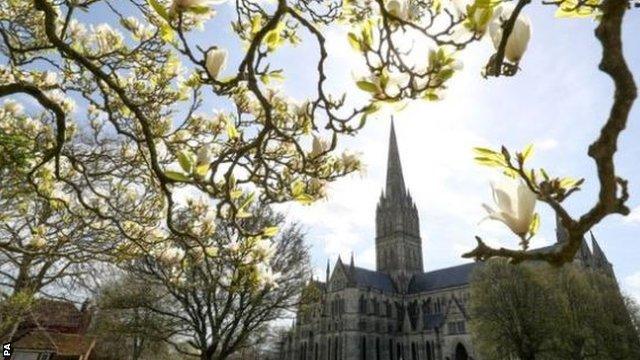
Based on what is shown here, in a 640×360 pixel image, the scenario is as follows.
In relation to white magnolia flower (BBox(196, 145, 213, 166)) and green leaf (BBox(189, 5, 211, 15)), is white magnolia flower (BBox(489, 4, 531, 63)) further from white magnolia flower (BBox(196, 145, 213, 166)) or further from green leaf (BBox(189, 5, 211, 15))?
white magnolia flower (BBox(196, 145, 213, 166))

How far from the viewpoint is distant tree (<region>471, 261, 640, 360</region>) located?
1231 inches

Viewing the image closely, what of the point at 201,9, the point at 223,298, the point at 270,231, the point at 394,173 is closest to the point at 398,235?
the point at 394,173

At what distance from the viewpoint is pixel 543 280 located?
1321 inches

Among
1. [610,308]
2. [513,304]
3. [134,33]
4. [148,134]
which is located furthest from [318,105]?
[610,308]

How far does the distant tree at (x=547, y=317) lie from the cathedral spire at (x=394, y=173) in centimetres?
4513

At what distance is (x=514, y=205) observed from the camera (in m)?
1.61

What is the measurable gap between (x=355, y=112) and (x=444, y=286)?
6924 cm

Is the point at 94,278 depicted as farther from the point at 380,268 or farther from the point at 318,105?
the point at 380,268

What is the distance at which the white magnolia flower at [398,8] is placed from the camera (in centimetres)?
254

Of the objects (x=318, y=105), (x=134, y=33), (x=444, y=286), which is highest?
(x=444, y=286)

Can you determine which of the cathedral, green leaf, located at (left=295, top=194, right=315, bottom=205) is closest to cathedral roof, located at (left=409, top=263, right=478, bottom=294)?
the cathedral

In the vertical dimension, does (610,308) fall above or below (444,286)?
below

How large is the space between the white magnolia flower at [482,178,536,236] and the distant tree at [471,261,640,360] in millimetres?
35526

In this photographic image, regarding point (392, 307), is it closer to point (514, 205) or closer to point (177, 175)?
point (177, 175)
